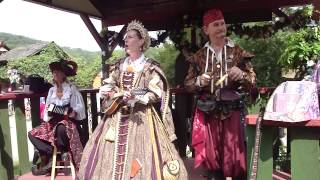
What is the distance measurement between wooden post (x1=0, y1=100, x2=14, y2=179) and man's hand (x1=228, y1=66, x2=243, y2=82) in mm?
2368

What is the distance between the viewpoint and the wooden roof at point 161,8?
566cm

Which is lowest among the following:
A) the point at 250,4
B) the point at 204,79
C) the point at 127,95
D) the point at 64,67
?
the point at 127,95

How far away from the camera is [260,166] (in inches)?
105

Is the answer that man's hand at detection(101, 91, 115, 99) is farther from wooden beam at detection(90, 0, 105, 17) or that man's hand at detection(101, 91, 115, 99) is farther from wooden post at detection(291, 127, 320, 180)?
wooden beam at detection(90, 0, 105, 17)

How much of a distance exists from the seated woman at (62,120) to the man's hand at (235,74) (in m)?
2.05

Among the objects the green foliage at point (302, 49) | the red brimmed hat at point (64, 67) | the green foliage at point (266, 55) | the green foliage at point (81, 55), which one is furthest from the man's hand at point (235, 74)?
the green foliage at point (81, 55)

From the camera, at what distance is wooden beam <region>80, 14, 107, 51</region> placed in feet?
22.0

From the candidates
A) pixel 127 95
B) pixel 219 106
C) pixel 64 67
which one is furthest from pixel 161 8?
pixel 219 106

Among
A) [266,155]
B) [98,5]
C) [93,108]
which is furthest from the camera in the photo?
[98,5]

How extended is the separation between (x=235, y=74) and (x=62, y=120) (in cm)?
221

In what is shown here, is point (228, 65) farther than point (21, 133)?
No

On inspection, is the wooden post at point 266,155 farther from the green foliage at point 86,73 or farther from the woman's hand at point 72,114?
the green foliage at point 86,73

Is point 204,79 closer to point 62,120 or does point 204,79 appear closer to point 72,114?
point 72,114

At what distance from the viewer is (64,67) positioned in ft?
15.7
